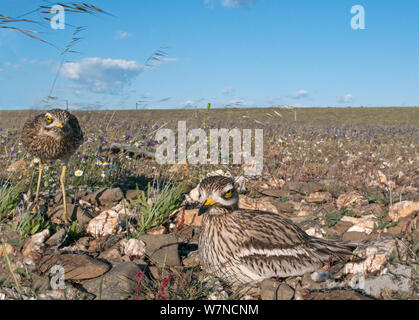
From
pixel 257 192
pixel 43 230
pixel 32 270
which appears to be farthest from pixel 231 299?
pixel 257 192

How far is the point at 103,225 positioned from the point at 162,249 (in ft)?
3.60

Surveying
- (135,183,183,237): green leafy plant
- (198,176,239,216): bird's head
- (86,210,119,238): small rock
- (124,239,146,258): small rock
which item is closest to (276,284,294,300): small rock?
(198,176,239,216): bird's head

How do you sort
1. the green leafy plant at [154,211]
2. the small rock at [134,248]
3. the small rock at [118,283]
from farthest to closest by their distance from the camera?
the green leafy plant at [154,211] → the small rock at [134,248] → the small rock at [118,283]

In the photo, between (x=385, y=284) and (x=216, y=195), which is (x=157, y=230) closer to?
(x=216, y=195)

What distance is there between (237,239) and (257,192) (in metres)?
3.10

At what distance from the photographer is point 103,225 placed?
208 inches

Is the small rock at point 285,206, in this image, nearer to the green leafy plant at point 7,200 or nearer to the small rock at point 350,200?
the small rock at point 350,200

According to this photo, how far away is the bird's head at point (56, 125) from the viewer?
6.48m

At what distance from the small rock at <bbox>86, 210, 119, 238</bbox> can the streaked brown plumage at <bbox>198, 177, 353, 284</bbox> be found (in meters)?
1.52

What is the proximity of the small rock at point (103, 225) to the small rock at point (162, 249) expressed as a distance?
0.62 meters

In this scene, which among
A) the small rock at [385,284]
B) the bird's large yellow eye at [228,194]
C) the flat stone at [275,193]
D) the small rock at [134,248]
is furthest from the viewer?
the flat stone at [275,193]

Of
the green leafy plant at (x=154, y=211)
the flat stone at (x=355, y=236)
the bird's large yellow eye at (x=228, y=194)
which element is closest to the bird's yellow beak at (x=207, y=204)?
the bird's large yellow eye at (x=228, y=194)

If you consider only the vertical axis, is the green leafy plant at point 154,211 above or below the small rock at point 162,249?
above

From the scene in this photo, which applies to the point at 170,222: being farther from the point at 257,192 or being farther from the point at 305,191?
the point at 305,191
